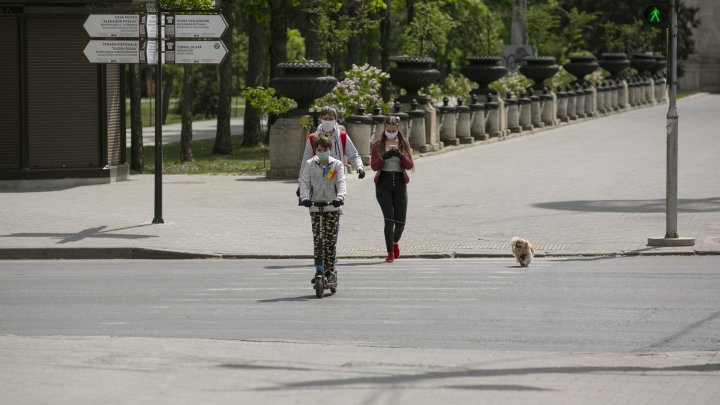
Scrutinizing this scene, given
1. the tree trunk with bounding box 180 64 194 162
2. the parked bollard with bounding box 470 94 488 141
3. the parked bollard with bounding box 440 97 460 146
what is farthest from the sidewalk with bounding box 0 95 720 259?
the tree trunk with bounding box 180 64 194 162

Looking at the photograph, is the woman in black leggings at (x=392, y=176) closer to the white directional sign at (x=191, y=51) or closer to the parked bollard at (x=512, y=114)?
the white directional sign at (x=191, y=51)

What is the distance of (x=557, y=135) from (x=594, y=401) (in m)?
32.7

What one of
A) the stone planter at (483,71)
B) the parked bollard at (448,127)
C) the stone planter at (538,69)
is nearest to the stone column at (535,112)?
the stone planter at (483,71)

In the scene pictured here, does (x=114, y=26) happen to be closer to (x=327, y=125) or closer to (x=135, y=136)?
(x=327, y=125)

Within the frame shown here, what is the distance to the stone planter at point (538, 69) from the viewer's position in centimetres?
4691

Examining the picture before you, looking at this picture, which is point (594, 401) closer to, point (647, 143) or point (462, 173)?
point (462, 173)

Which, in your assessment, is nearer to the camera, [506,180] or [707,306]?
[707,306]

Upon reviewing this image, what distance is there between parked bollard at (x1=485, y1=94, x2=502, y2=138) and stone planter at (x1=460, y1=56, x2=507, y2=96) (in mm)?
1579

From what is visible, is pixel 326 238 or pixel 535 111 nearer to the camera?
pixel 326 238

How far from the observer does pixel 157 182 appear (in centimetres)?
2134

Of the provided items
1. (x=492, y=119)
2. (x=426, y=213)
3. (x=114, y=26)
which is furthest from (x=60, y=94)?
(x=492, y=119)

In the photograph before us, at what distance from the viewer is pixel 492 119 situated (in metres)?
39.6

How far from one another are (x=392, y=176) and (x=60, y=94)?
10.1 meters

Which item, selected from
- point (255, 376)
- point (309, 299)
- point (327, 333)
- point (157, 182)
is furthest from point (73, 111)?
point (255, 376)
